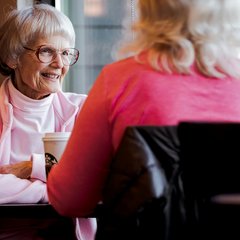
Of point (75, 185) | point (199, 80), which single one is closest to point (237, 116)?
point (199, 80)

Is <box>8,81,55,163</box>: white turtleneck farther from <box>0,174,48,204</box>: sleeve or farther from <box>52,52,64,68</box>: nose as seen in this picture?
<box>0,174,48,204</box>: sleeve

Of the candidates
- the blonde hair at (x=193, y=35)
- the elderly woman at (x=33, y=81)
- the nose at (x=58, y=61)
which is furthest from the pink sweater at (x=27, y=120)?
the blonde hair at (x=193, y=35)

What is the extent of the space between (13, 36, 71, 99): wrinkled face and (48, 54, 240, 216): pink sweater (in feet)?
3.16

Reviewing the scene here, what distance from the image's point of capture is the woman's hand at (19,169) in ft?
5.92

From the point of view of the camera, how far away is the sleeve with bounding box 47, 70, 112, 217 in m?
1.19

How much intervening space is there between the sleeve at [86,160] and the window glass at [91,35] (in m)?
1.63

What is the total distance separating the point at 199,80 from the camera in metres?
1.18

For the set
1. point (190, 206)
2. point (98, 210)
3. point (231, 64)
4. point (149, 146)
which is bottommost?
point (98, 210)

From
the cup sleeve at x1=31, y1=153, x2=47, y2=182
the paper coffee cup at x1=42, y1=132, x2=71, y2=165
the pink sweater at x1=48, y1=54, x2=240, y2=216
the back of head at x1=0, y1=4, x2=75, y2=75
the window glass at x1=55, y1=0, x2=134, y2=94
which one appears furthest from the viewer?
the window glass at x1=55, y1=0, x2=134, y2=94

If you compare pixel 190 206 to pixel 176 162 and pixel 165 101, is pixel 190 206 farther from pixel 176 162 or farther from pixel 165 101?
pixel 165 101

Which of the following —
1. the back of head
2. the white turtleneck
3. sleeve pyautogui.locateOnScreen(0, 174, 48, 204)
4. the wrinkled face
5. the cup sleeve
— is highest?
the back of head

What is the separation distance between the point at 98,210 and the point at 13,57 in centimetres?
110

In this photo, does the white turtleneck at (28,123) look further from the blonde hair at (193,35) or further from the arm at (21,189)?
the blonde hair at (193,35)

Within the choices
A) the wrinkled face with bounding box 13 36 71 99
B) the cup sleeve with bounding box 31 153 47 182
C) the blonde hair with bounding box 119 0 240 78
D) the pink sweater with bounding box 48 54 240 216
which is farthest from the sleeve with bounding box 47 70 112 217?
the wrinkled face with bounding box 13 36 71 99
